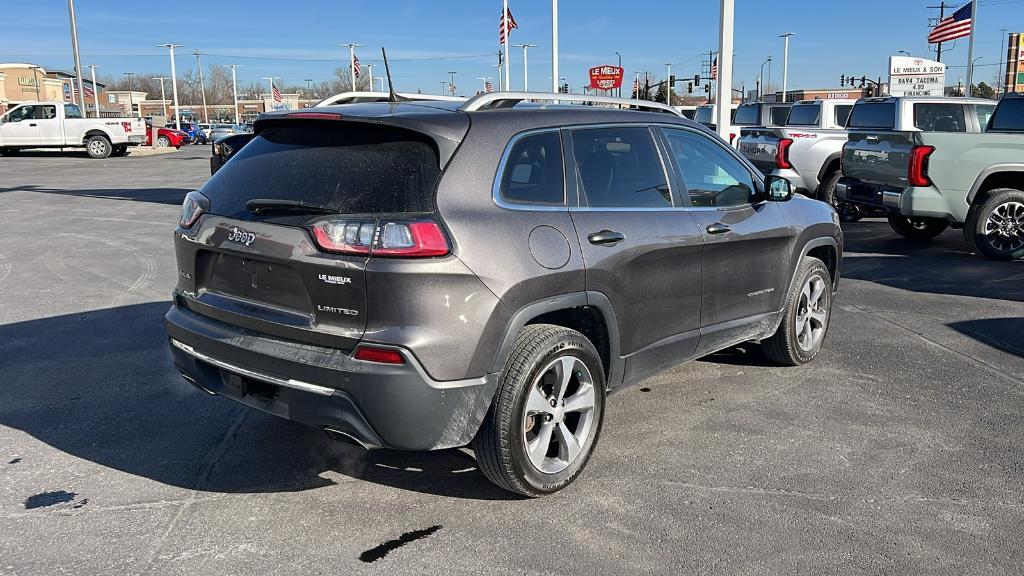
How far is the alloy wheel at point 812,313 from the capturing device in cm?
581

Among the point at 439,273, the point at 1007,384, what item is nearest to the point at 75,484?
the point at 439,273

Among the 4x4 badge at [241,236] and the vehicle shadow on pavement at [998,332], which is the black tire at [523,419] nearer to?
the 4x4 badge at [241,236]

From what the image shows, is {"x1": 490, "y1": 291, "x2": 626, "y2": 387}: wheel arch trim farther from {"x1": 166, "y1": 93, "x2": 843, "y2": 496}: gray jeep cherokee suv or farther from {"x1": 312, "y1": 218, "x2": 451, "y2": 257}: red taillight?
{"x1": 312, "y1": 218, "x2": 451, "y2": 257}: red taillight

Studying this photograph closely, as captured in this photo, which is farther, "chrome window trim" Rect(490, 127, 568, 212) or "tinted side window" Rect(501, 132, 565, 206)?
"tinted side window" Rect(501, 132, 565, 206)

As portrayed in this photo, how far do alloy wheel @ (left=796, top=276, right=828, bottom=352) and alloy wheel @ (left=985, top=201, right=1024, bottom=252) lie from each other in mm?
5081

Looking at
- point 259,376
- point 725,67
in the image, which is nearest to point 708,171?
point 259,376

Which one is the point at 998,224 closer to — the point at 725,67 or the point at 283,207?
the point at 725,67

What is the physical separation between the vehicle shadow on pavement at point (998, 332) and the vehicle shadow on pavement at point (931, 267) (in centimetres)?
114

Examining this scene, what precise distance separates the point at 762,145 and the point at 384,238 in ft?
41.2

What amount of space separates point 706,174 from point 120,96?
466ft

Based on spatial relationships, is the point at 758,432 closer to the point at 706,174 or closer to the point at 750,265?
the point at 750,265

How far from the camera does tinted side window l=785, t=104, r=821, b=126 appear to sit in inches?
668

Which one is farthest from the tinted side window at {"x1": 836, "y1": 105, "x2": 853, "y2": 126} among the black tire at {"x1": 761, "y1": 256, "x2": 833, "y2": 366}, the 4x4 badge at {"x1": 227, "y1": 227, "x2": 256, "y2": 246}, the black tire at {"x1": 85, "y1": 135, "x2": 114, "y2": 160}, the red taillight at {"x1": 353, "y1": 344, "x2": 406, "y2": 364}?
the black tire at {"x1": 85, "y1": 135, "x2": 114, "y2": 160}

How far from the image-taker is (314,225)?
342cm
